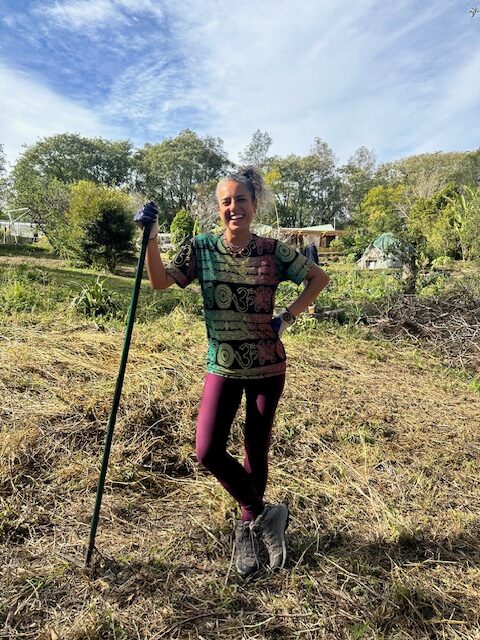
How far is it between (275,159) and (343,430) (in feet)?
139

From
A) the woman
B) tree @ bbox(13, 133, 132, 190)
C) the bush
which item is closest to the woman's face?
the woman

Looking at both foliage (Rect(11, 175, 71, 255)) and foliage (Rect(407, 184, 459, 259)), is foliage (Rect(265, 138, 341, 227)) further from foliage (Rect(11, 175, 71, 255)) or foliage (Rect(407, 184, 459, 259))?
foliage (Rect(11, 175, 71, 255))

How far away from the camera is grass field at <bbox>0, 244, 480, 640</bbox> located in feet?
4.96

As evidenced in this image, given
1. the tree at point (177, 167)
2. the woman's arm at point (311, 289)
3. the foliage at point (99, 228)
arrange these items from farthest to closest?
the tree at point (177, 167), the foliage at point (99, 228), the woman's arm at point (311, 289)

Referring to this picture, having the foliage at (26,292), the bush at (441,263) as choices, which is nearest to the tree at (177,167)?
the bush at (441,263)

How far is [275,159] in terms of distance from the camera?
1656 inches

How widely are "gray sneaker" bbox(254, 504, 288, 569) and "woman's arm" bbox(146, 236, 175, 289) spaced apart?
977mm

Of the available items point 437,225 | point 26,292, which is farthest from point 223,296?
point 437,225

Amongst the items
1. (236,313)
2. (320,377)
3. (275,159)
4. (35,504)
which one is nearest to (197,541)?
(35,504)

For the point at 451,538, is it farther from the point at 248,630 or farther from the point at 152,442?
the point at 152,442

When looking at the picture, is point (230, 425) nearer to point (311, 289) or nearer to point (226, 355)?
point (226, 355)

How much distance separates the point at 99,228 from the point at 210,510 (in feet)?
34.2

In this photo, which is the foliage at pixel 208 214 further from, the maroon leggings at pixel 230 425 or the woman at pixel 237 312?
the maroon leggings at pixel 230 425

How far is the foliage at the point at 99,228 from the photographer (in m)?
11.3
